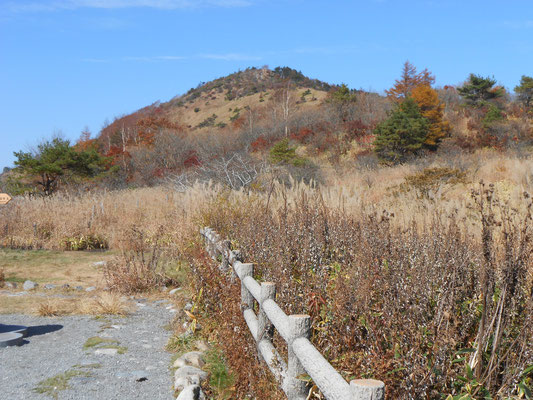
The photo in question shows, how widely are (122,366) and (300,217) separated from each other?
2.74 metres

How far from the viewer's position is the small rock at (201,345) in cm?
533

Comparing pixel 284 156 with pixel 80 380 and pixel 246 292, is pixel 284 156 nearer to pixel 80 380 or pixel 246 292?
pixel 246 292

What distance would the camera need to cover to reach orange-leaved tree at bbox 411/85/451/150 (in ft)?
102

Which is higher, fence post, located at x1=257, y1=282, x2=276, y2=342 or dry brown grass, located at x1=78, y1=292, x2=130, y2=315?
fence post, located at x1=257, y1=282, x2=276, y2=342


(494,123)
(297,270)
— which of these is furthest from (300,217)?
(494,123)

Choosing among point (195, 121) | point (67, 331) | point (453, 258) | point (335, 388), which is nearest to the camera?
point (335, 388)

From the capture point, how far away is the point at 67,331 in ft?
20.7

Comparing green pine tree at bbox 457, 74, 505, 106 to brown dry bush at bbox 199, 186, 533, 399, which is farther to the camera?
green pine tree at bbox 457, 74, 505, 106

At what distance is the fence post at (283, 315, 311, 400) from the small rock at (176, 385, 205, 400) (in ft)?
4.13

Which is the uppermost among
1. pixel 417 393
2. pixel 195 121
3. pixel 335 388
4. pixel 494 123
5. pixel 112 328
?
pixel 195 121

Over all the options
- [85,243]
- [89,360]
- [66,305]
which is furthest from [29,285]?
[89,360]

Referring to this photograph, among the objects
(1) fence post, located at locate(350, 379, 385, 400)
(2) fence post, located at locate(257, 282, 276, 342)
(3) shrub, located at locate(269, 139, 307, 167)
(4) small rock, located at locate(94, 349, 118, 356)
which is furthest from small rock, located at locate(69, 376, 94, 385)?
(3) shrub, located at locate(269, 139, 307, 167)

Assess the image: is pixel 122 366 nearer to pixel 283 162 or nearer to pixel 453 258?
pixel 453 258

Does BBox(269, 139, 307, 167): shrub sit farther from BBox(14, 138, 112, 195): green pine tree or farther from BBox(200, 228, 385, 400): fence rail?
BBox(200, 228, 385, 400): fence rail
